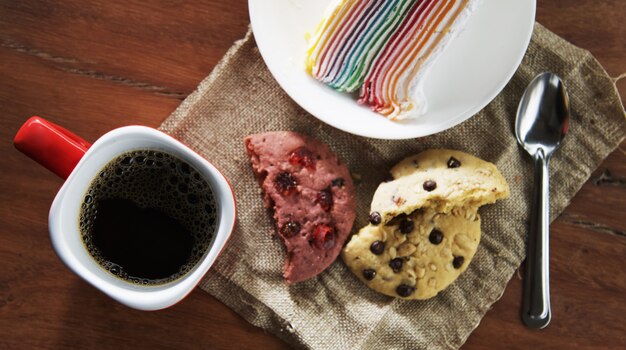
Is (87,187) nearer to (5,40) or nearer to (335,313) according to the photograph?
(5,40)

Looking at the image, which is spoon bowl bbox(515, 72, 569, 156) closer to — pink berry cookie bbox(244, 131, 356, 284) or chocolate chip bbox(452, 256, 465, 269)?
chocolate chip bbox(452, 256, 465, 269)

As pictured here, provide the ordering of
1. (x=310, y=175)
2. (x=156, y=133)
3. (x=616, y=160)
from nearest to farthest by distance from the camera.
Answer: (x=156, y=133) < (x=310, y=175) < (x=616, y=160)

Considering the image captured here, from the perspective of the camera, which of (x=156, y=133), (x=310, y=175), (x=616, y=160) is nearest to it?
(x=156, y=133)

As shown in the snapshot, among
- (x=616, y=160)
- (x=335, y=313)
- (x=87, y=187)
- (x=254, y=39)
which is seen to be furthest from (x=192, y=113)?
(x=616, y=160)

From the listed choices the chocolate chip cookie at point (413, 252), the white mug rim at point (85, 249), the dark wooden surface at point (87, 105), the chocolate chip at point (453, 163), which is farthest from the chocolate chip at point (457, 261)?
the white mug rim at point (85, 249)

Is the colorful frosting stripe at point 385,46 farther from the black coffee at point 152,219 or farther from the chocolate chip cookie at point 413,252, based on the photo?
the black coffee at point 152,219

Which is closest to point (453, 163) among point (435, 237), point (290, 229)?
point (435, 237)
